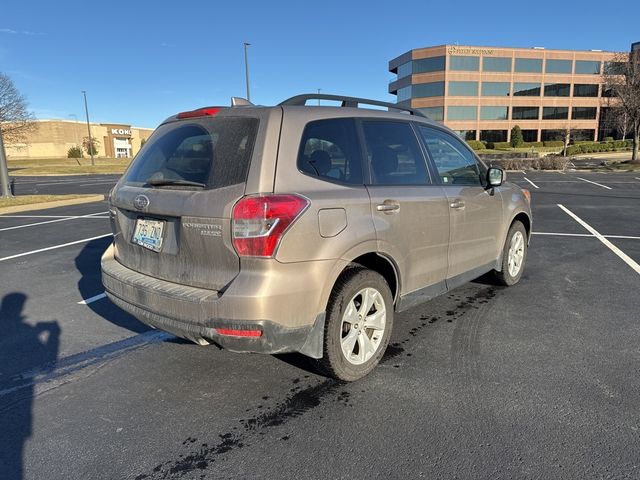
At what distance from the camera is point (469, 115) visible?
65.1 metres

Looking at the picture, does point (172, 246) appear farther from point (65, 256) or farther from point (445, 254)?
point (65, 256)

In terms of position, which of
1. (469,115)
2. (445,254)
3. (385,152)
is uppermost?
(469,115)

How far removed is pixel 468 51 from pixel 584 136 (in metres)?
21.9

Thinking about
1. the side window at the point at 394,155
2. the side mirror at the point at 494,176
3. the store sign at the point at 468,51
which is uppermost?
the store sign at the point at 468,51

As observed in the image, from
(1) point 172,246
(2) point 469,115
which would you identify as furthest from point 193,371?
(2) point 469,115

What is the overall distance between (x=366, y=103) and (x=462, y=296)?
2.51m

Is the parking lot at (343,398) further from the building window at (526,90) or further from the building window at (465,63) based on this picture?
the building window at (526,90)

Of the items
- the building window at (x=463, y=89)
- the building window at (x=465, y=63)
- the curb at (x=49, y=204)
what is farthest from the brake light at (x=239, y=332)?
the building window at (x=465, y=63)

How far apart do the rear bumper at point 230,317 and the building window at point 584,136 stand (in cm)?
7400

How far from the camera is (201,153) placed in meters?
2.94

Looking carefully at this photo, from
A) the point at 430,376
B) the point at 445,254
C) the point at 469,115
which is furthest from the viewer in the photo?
the point at 469,115

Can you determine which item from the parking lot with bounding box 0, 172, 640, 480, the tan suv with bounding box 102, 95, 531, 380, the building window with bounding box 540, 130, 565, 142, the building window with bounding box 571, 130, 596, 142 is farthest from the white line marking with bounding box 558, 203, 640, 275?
the building window with bounding box 571, 130, 596, 142

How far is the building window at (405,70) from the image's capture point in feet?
217

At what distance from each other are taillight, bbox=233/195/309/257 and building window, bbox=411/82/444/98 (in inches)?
2628
